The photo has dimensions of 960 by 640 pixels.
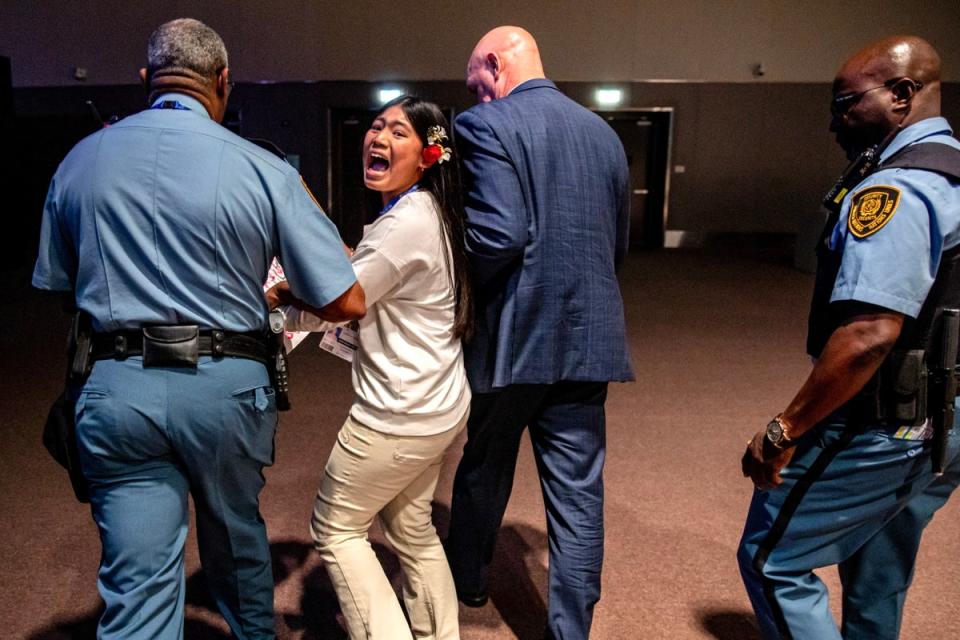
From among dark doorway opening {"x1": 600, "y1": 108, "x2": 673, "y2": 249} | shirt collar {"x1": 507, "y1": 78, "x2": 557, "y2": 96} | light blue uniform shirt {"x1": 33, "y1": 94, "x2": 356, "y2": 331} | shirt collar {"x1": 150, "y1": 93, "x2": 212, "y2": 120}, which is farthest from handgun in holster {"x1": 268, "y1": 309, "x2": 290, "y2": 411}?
dark doorway opening {"x1": 600, "y1": 108, "x2": 673, "y2": 249}

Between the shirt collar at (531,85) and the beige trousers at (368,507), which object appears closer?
the beige trousers at (368,507)

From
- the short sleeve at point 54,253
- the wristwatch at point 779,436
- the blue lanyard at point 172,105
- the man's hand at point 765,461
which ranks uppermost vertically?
the blue lanyard at point 172,105

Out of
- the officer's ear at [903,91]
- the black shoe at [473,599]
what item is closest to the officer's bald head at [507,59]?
the officer's ear at [903,91]

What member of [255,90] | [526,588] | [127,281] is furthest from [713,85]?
[127,281]

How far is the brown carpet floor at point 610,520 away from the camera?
7.13 ft

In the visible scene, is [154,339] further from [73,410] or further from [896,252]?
[896,252]

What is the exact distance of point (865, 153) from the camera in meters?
1.51

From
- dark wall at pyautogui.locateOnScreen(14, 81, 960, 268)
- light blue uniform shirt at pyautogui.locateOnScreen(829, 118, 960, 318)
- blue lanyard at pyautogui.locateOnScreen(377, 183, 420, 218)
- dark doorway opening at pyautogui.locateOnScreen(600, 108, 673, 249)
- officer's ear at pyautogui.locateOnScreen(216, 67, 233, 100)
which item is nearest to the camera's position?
light blue uniform shirt at pyautogui.locateOnScreen(829, 118, 960, 318)

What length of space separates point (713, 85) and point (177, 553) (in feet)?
36.5

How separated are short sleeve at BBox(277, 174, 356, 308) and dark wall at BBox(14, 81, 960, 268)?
32.6 feet

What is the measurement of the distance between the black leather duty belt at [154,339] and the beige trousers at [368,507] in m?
0.28

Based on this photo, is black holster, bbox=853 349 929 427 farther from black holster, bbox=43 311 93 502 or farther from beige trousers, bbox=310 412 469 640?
black holster, bbox=43 311 93 502

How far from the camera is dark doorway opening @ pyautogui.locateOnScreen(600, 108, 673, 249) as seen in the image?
11.4m

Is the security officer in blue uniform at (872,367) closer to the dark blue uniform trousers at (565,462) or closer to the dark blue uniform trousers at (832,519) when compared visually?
the dark blue uniform trousers at (832,519)
